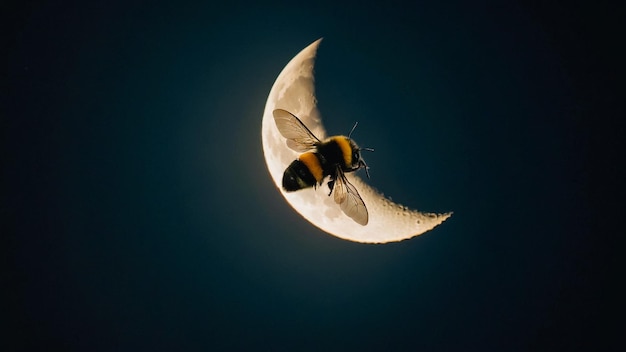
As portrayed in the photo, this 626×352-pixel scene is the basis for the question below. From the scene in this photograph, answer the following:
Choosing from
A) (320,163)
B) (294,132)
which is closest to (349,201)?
(320,163)

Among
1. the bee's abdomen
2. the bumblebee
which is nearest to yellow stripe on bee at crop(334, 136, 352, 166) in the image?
the bumblebee

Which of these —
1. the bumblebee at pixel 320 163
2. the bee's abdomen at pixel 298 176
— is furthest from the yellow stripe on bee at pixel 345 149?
the bee's abdomen at pixel 298 176

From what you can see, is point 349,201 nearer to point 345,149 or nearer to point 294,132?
point 345,149

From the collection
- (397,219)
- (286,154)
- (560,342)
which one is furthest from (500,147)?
(560,342)

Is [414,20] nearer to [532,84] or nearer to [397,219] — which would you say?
[532,84]

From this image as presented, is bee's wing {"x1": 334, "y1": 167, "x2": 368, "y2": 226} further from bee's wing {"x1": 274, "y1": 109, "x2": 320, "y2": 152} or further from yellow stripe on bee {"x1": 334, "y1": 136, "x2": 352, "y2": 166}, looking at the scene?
bee's wing {"x1": 274, "y1": 109, "x2": 320, "y2": 152}

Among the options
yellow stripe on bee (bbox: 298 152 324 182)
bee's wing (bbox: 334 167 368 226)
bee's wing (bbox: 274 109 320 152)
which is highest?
bee's wing (bbox: 274 109 320 152)
